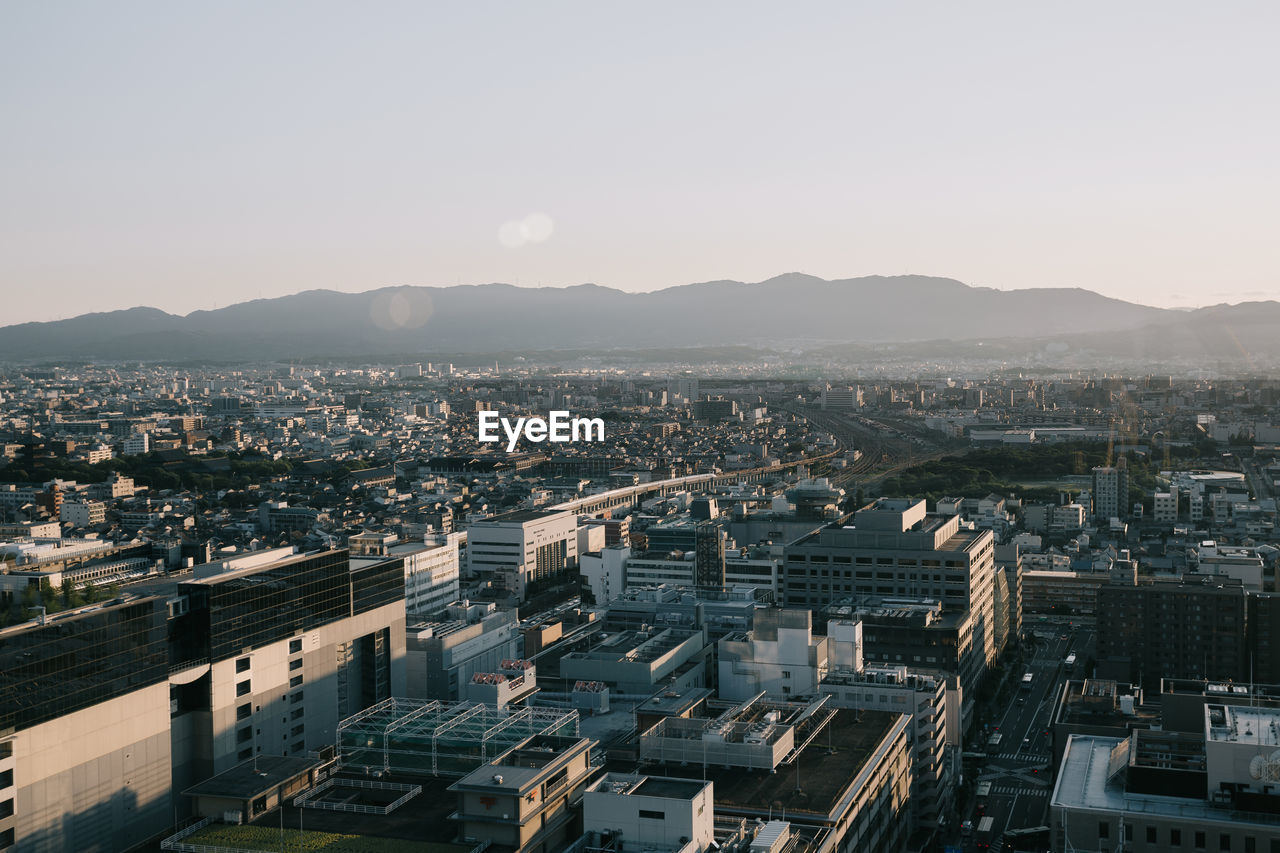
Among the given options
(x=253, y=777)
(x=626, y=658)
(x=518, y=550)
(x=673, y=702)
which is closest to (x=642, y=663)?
(x=626, y=658)

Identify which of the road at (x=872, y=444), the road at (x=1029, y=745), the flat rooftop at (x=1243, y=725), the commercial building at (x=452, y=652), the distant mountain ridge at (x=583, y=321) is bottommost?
the road at (x=1029, y=745)

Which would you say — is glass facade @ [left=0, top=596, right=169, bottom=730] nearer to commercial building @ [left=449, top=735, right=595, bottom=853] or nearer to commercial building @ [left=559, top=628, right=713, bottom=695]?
commercial building @ [left=449, top=735, right=595, bottom=853]

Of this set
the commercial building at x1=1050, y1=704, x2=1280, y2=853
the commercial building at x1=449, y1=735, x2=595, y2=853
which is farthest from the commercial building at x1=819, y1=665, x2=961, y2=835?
the commercial building at x1=449, y1=735, x2=595, y2=853

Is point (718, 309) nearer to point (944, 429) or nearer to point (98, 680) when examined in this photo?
point (944, 429)

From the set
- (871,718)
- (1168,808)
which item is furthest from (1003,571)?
(1168,808)

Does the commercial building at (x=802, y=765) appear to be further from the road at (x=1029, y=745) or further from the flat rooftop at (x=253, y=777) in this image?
the flat rooftop at (x=253, y=777)

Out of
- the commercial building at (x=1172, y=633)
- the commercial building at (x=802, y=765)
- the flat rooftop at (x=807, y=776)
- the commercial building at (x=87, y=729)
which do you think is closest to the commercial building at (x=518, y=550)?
the commercial building at (x=1172, y=633)
